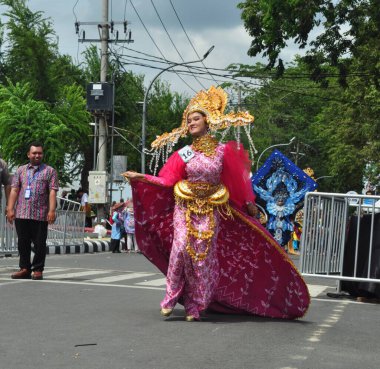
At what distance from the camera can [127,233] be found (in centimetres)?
2847

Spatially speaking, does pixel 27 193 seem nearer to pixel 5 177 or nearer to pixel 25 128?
pixel 5 177

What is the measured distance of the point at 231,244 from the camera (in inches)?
358

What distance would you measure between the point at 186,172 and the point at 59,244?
50.0 feet

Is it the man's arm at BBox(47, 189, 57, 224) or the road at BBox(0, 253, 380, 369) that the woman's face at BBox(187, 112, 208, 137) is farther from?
the man's arm at BBox(47, 189, 57, 224)

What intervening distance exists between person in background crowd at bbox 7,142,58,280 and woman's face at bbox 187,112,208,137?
395 cm

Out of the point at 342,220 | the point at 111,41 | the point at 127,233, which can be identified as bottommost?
the point at 127,233

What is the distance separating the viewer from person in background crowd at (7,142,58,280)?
12.4 metres

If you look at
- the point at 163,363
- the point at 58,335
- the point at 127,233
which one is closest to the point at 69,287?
the point at 58,335

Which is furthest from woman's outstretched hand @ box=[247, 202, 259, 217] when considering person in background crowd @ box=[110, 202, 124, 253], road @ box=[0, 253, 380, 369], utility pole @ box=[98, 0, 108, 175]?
utility pole @ box=[98, 0, 108, 175]

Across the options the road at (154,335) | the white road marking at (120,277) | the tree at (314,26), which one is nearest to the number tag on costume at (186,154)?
the road at (154,335)

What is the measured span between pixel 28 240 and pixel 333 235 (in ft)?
12.5

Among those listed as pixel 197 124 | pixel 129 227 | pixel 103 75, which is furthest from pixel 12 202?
pixel 103 75

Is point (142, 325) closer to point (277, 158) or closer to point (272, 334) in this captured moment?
point (272, 334)

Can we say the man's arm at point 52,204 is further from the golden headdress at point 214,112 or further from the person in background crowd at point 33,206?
the golden headdress at point 214,112
